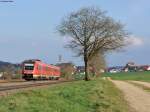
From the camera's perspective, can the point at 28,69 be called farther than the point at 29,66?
Yes

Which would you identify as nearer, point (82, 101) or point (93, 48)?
point (82, 101)

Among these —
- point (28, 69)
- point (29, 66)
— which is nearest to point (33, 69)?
point (29, 66)

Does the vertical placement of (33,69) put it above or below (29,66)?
below

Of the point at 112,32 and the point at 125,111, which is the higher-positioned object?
the point at 112,32

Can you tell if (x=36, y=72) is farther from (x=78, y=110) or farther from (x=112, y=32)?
(x=78, y=110)

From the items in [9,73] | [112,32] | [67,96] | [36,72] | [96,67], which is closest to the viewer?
[67,96]

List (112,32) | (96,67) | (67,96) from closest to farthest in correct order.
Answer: (67,96), (112,32), (96,67)

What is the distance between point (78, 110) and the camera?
768 inches

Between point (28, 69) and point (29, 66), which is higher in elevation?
point (29, 66)

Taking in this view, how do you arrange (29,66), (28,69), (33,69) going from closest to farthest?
(33,69)
(29,66)
(28,69)

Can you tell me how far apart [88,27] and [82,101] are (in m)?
62.0

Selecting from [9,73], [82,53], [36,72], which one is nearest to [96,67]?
[9,73]

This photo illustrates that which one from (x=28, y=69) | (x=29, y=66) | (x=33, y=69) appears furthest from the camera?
(x=28, y=69)

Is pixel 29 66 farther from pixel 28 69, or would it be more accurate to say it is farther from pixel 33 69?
pixel 33 69
